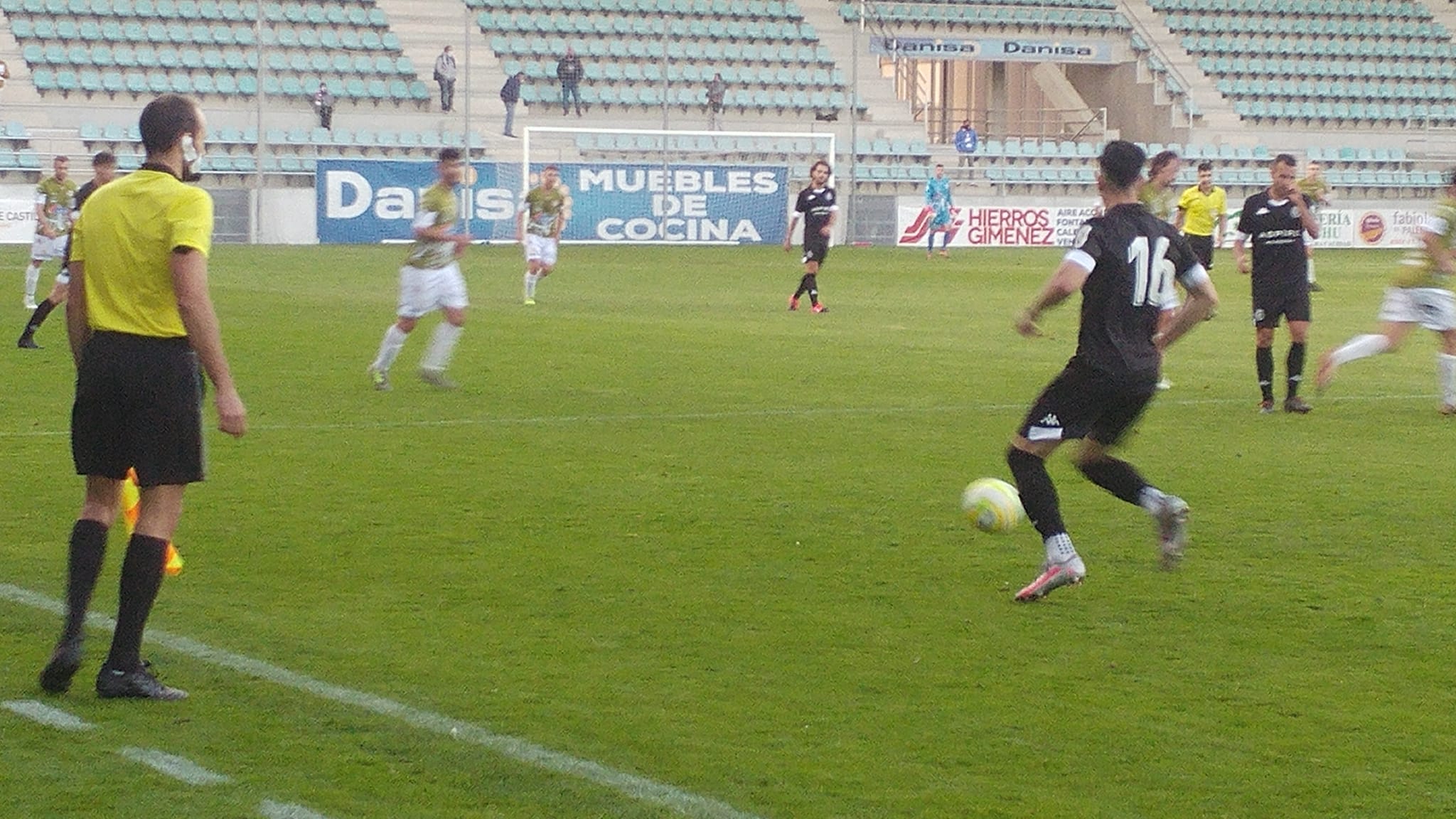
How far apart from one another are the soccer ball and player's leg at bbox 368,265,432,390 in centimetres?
744

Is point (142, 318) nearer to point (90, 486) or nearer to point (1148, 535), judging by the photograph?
point (90, 486)

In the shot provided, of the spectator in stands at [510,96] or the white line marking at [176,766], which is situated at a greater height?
the spectator in stands at [510,96]

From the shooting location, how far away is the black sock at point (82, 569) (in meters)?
5.78

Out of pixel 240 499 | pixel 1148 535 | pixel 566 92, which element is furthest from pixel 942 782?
pixel 566 92

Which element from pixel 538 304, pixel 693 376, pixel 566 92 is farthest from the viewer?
pixel 566 92

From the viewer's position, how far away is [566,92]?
43.2 meters

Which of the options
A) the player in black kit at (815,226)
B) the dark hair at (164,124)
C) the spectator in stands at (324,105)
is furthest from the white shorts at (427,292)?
the spectator in stands at (324,105)

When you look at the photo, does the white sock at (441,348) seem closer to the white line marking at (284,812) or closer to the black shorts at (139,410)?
the black shorts at (139,410)

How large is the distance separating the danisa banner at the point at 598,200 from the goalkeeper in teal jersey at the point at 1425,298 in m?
23.9

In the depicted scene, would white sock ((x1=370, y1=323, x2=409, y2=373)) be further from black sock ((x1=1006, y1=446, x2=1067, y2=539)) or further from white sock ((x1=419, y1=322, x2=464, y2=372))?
black sock ((x1=1006, y1=446, x2=1067, y2=539))

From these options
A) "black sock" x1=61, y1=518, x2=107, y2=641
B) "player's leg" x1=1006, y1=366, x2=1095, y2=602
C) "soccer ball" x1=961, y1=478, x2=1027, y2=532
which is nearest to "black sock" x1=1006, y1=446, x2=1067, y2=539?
"player's leg" x1=1006, y1=366, x2=1095, y2=602

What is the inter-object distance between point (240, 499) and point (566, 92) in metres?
34.6

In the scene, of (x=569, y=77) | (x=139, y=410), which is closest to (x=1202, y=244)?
(x=139, y=410)

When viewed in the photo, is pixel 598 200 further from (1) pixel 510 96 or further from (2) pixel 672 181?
(1) pixel 510 96
